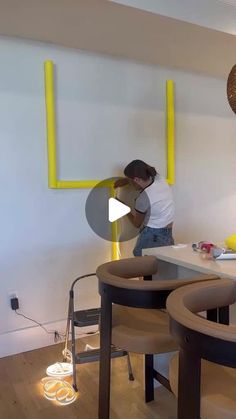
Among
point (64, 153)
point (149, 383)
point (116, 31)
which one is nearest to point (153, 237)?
point (64, 153)

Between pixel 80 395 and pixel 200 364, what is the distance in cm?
130

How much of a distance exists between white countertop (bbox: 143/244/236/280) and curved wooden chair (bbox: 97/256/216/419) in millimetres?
62

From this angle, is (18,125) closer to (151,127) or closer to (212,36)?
(151,127)

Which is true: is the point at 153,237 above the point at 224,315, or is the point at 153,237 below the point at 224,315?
above

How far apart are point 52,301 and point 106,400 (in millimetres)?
1246

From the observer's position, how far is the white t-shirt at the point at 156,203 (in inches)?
103

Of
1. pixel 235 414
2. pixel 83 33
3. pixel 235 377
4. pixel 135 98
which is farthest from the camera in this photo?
pixel 135 98

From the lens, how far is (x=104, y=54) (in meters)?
2.82

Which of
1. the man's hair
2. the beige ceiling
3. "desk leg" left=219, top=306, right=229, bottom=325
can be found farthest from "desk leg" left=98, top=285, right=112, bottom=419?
the beige ceiling

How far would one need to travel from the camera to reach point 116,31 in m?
2.37

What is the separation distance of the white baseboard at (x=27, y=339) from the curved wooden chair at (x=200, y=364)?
1659mm

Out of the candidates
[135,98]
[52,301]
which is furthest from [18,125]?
[52,301]
